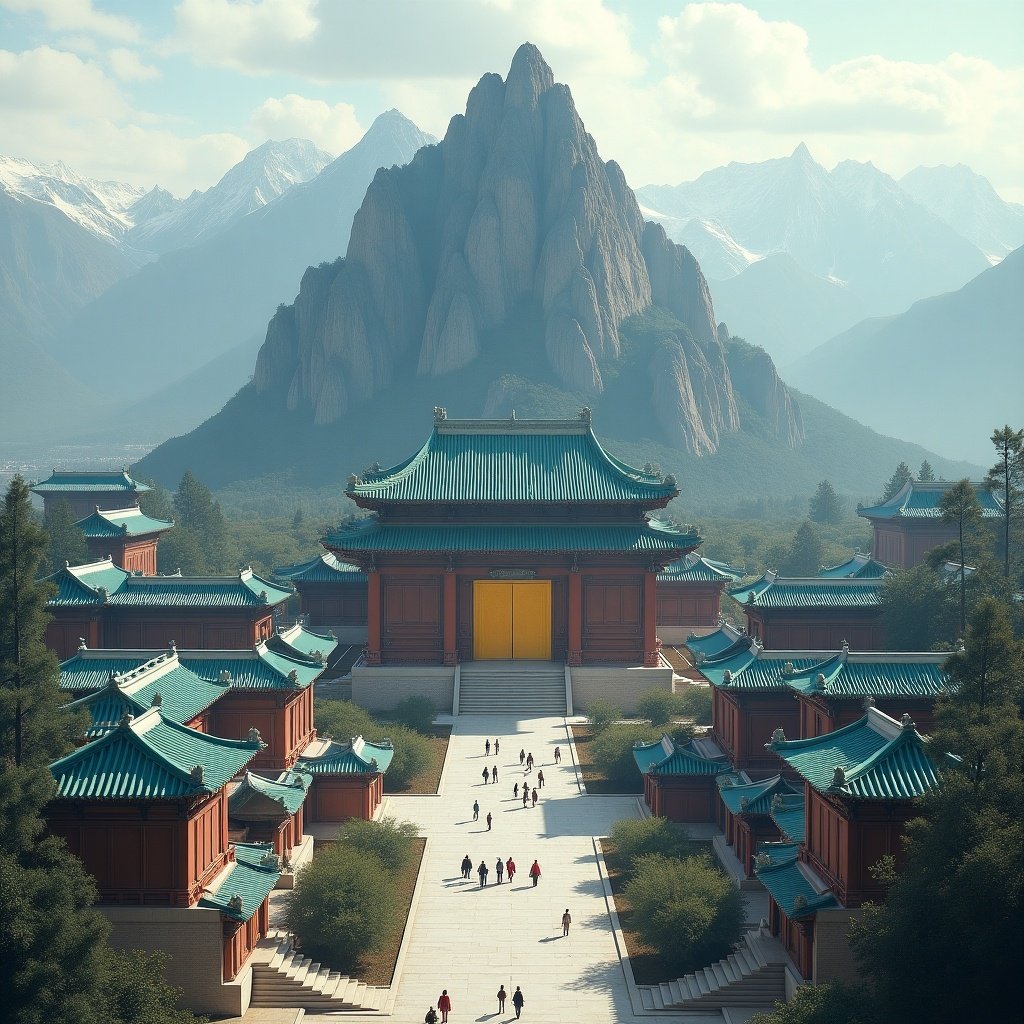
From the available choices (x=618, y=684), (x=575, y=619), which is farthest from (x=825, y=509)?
(x=618, y=684)

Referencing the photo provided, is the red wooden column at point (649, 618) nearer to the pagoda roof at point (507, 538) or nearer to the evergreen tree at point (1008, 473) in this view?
the pagoda roof at point (507, 538)

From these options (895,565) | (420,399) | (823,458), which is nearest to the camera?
(895,565)

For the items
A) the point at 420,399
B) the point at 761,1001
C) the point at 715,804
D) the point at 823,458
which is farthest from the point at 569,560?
the point at 823,458

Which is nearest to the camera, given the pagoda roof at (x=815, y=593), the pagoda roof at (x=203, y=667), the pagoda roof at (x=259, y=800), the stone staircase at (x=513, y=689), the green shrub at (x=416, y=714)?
the pagoda roof at (x=259, y=800)

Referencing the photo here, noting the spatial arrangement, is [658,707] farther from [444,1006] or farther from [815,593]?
[444,1006]

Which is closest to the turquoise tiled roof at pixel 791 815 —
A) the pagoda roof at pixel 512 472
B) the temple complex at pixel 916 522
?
the pagoda roof at pixel 512 472

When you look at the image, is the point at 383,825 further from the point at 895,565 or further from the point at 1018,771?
the point at 895,565
